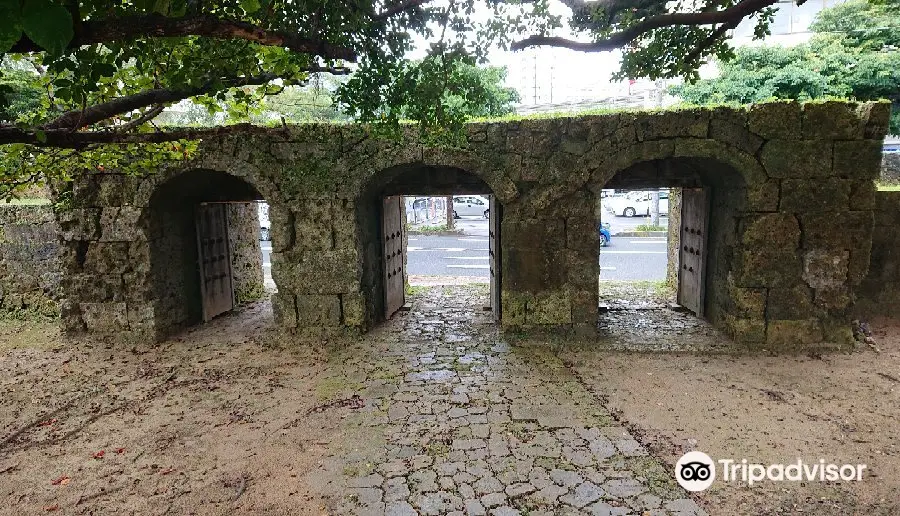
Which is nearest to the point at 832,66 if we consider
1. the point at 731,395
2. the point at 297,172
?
the point at 731,395

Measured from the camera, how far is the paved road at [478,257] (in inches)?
564

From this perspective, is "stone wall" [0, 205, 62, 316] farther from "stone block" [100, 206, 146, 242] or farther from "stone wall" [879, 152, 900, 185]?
"stone wall" [879, 152, 900, 185]

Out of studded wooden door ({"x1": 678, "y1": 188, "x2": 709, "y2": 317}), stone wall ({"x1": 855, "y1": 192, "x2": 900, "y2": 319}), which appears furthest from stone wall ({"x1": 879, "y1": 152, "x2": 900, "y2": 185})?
studded wooden door ({"x1": 678, "y1": 188, "x2": 709, "y2": 317})

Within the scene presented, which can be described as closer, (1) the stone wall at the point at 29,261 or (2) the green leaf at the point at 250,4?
(2) the green leaf at the point at 250,4

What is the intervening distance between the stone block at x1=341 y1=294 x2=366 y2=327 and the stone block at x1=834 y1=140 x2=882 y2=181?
252 inches

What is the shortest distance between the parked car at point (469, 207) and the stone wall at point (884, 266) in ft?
66.0

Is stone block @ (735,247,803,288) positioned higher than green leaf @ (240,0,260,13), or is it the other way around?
green leaf @ (240,0,260,13)

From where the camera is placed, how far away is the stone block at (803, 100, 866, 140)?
6266mm

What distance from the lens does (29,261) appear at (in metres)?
8.70

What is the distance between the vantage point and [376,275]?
838 centimetres

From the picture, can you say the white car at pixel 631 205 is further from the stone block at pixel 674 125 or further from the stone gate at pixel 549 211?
the stone block at pixel 674 125

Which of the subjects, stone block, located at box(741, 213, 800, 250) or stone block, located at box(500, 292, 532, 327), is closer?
stone block, located at box(741, 213, 800, 250)

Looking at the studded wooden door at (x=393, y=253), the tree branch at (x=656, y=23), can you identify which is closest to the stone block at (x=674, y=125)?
the tree branch at (x=656, y=23)

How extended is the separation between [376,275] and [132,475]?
464 centimetres
